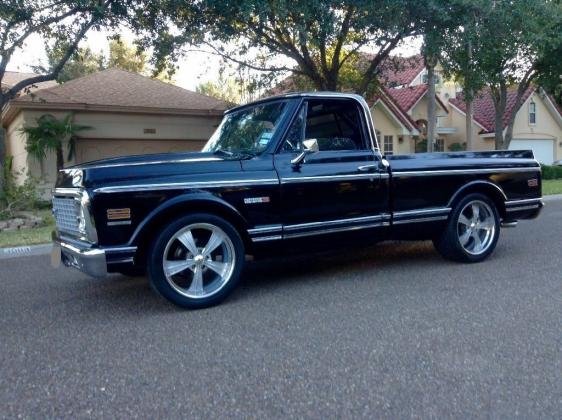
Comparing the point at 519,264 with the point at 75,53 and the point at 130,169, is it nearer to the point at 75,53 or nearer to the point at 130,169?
the point at 130,169

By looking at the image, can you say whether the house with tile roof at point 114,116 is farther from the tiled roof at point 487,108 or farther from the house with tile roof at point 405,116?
the tiled roof at point 487,108

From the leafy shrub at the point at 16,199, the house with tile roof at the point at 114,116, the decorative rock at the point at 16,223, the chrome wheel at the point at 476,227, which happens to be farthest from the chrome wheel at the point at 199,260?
the house with tile roof at the point at 114,116

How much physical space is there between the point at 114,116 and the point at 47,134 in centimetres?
229

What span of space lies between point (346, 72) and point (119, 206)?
675 inches

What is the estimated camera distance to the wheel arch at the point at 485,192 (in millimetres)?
6309

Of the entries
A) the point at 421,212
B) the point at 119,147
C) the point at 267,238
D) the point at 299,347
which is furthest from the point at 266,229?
the point at 119,147

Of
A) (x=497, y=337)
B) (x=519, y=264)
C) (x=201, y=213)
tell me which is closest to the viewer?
(x=497, y=337)

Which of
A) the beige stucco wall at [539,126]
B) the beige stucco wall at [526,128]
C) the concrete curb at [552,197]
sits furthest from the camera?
the beige stucco wall at [539,126]

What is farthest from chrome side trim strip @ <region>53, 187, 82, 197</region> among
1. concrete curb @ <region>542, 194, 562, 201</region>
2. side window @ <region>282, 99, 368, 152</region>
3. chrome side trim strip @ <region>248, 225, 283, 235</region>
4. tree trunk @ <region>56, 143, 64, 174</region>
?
concrete curb @ <region>542, 194, 562, 201</region>

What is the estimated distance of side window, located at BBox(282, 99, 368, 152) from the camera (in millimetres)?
5461

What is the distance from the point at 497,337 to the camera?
3.99 metres

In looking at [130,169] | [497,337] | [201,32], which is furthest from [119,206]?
[201,32]

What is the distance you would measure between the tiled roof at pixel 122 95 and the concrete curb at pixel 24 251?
865 centimetres

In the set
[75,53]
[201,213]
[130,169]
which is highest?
[75,53]
